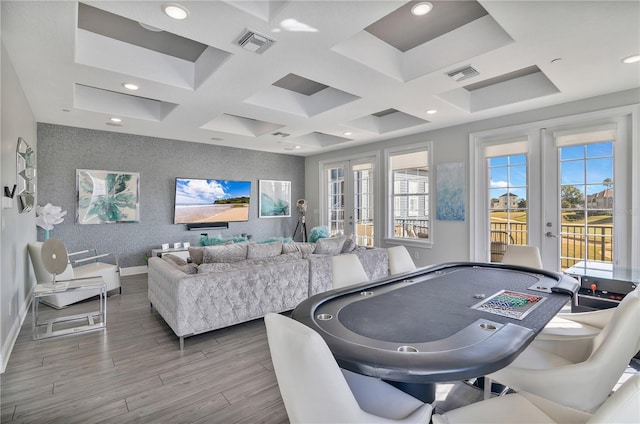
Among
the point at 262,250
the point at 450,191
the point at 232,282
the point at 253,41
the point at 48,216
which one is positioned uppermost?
the point at 253,41

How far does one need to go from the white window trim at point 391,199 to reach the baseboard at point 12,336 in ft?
17.9

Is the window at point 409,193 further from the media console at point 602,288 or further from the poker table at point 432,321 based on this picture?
the poker table at point 432,321

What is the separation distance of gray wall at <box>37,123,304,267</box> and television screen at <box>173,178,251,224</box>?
0.16 m

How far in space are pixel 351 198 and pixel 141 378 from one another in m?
5.47

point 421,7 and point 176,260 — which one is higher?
point 421,7

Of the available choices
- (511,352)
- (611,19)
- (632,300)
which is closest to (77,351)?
(511,352)

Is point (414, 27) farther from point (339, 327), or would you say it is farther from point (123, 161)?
point (123, 161)

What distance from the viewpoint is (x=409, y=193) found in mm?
6133

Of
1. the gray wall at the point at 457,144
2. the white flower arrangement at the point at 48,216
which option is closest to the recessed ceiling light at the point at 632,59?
the gray wall at the point at 457,144

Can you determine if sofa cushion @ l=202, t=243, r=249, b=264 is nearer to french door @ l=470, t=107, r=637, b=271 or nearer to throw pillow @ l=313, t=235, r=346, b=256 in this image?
throw pillow @ l=313, t=235, r=346, b=256

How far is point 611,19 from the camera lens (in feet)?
7.34

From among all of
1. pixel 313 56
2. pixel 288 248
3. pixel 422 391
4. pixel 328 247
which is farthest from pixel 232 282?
pixel 313 56

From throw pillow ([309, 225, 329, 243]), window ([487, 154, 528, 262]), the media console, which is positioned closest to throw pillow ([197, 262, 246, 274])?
the media console

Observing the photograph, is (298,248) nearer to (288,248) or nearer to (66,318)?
(288,248)
